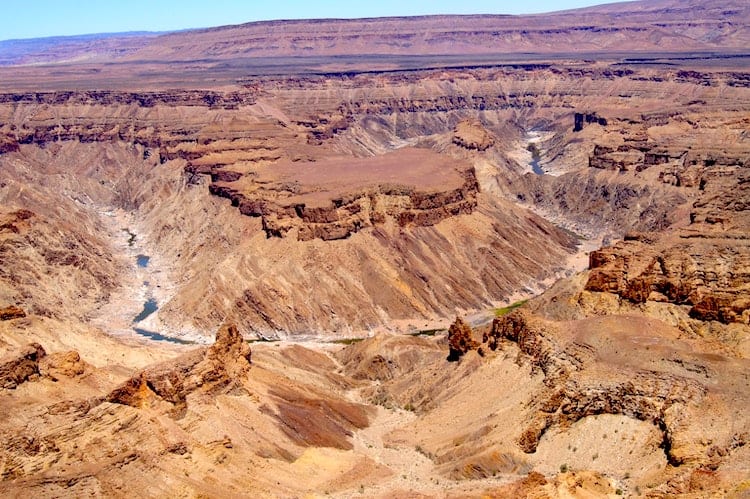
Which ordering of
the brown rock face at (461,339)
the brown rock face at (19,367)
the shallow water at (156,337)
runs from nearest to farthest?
the brown rock face at (19,367) → the brown rock face at (461,339) → the shallow water at (156,337)

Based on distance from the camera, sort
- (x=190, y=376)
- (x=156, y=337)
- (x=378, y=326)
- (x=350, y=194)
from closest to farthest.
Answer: (x=190, y=376) < (x=156, y=337) < (x=378, y=326) < (x=350, y=194)

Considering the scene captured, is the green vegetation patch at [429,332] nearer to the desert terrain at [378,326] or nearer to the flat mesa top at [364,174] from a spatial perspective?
the desert terrain at [378,326]

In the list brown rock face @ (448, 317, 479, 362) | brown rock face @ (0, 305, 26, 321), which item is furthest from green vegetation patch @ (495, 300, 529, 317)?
brown rock face @ (0, 305, 26, 321)

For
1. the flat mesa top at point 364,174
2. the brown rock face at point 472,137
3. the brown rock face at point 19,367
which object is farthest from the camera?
the brown rock face at point 472,137

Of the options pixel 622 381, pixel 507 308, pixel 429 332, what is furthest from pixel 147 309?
pixel 622 381

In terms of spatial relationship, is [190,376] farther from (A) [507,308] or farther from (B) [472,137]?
(B) [472,137]

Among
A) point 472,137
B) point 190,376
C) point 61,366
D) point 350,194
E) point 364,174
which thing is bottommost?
point 190,376

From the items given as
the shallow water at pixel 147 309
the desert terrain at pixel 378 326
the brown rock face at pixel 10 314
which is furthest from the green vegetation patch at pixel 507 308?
the brown rock face at pixel 10 314
